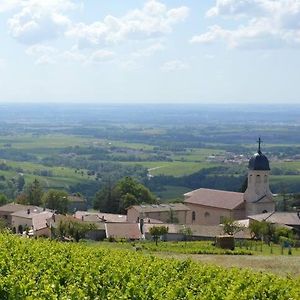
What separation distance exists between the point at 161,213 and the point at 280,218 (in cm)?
1702

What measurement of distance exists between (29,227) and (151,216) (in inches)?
508

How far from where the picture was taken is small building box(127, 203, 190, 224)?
7285 centimetres

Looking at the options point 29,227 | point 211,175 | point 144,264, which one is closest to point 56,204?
point 29,227

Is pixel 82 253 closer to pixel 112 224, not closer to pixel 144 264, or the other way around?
pixel 144 264

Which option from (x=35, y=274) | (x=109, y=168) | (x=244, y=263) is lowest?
(x=109, y=168)

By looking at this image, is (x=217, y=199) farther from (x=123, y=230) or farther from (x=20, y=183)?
(x=20, y=183)

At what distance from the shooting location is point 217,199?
242 feet

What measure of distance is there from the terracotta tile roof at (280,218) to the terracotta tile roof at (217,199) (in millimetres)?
7009

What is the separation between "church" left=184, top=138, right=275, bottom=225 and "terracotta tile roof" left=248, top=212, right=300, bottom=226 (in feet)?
16.0

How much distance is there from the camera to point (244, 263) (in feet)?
94.8

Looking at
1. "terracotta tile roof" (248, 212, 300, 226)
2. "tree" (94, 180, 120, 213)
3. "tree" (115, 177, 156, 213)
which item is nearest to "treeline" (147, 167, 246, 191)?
"tree" (94, 180, 120, 213)

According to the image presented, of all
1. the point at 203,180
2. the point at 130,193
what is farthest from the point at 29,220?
the point at 203,180

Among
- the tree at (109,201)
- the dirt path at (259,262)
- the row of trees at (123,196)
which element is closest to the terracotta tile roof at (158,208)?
the row of trees at (123,196)

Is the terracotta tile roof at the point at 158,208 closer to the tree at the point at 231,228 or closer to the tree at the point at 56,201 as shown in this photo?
the tree at the point at 56,201
